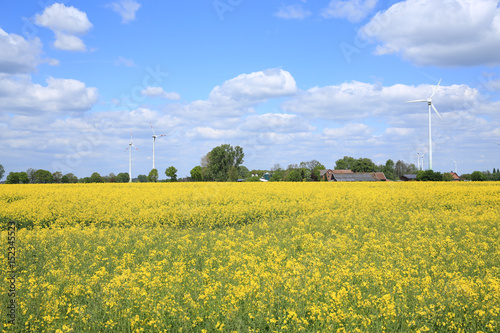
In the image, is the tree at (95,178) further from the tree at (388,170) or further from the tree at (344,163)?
the tree at (344,163)

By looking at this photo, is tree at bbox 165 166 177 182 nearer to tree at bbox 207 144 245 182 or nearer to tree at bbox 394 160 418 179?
tree at bbox 207 144 245 182

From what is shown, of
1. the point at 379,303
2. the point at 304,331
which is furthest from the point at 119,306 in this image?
the point at 379,303

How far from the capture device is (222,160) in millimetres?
97375

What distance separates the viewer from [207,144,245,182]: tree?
9725cm

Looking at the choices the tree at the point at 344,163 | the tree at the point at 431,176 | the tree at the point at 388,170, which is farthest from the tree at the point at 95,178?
the tree at the point at 344,163

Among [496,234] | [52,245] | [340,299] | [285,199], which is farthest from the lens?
[285,199]

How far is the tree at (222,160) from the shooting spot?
97.2 meters

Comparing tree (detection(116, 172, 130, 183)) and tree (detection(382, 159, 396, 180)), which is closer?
tree (detection(116, 172, 130, 183))

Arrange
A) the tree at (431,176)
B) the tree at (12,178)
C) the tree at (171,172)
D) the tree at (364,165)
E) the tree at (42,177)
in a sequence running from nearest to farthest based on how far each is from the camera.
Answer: the tree at (431,176), the tree at (12,178), the tree at (42,177), the tree at (171,172), the tree at (364,165)

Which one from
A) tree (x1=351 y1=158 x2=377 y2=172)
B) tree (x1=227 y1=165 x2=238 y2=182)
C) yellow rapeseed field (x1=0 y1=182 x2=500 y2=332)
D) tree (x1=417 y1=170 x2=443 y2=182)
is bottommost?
yellow rapeseed field (x1=0 y1=182 x2=500 y2=332)

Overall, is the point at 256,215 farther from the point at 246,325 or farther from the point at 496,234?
the point at 246,325

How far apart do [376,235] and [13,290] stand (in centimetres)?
1106

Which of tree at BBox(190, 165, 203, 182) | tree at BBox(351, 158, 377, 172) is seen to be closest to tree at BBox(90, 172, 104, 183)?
tree at BBox(190, 165, 203, 182)

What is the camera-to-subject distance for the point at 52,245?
11477mm
